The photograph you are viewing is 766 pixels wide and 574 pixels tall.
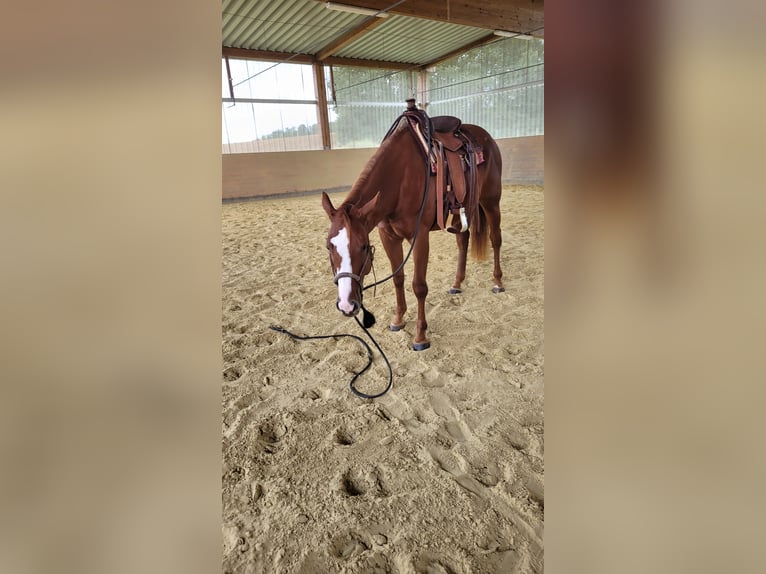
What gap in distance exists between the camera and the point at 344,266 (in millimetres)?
1842

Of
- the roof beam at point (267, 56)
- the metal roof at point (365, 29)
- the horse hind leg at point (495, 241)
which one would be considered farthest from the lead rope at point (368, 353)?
the roof beam at point (267, 56)

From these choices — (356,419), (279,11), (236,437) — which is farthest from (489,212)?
(279,11)

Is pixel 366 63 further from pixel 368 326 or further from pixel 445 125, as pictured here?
pixel 368 326

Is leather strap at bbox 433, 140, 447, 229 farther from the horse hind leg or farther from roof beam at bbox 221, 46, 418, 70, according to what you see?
roof beam at bbox 221, 46, 418, 70

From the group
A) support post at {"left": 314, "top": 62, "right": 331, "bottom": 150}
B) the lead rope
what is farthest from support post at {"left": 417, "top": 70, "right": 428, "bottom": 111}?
the lead rope

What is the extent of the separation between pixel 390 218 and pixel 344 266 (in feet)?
1.94

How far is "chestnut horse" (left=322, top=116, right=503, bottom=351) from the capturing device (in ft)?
6.08

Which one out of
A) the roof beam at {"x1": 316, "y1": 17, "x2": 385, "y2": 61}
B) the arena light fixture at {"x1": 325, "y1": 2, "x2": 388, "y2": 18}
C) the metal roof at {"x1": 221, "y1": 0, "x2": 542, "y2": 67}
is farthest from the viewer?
the roof beam at {"x1": 316, "y1": 17, "x2": 385, "y2": 61}

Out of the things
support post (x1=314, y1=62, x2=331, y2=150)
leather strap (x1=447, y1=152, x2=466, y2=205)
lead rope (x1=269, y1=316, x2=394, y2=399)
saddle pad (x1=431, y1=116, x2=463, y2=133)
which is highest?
support post (x1=314, y1=62, x2=331, y2=150)

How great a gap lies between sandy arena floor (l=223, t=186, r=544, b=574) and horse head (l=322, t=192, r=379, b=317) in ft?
1.46
